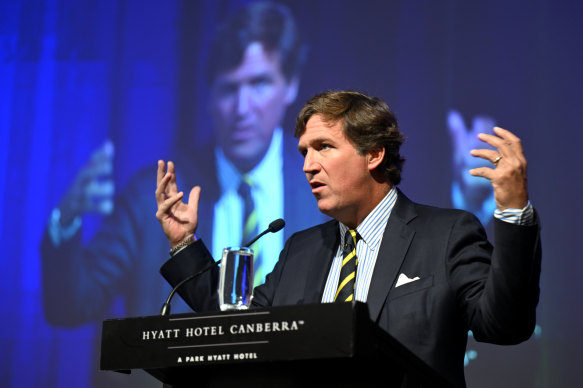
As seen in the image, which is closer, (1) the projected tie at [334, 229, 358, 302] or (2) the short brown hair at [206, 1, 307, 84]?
(1) the projected tie at [334, 229, 358, 302]

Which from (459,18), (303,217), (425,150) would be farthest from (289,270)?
(459,18)

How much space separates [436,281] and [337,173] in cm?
61

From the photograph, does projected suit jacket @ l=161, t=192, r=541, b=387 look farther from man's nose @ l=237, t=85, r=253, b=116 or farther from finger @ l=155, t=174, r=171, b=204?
man's nose @ l=237, t=85, r=253, b=116

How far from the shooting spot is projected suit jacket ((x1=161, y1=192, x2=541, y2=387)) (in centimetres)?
195

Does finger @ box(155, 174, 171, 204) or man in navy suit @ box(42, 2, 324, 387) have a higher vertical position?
man in navy suit @ box(42, 2, 324, 387)

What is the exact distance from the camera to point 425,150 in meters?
3.74

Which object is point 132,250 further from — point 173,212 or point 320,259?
point 320,259

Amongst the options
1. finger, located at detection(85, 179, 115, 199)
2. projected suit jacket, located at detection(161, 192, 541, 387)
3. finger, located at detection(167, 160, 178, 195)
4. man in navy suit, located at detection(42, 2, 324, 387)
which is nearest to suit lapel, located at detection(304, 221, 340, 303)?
projected suit jacket, located at detection(161, 192, 541, 387)

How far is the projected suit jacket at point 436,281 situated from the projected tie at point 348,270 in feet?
0.23

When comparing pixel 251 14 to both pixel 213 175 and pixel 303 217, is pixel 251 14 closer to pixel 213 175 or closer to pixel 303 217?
pixel 213 175

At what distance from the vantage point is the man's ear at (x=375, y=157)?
2803 millimetres

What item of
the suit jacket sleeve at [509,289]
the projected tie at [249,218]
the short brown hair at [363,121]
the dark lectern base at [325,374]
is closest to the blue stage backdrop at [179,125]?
the projected tie at [249,218]

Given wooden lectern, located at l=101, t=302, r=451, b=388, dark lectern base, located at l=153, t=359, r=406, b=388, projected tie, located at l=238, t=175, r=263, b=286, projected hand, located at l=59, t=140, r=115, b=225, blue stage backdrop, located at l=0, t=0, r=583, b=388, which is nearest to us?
wooden lectern, located at l=101, t=302, r=451, b=388

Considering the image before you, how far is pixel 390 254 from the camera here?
243 cm
